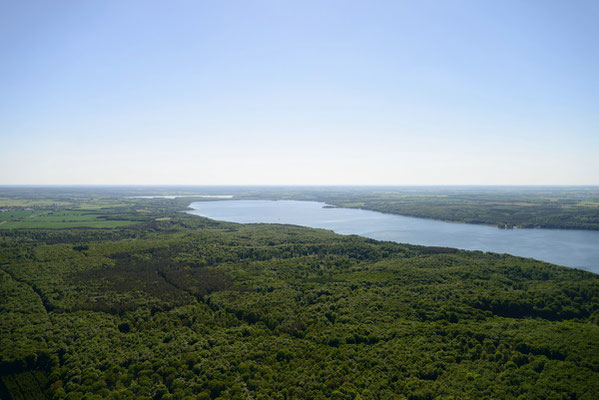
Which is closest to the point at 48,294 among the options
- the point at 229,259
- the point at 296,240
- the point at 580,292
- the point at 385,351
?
the point at 229,259

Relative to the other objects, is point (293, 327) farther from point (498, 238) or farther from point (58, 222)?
point (58, 222)

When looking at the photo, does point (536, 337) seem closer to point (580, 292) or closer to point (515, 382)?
point (515, 382)

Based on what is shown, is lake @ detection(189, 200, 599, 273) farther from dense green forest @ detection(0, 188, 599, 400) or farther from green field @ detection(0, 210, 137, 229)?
green field @ detection(0, 210, 137, 229)

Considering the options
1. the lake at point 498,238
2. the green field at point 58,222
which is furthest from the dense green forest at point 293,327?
the green field at point 58,222

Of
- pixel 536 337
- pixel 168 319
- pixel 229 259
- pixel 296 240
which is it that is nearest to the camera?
pixel 536 337

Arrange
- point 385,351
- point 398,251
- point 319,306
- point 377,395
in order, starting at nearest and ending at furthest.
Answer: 1. point 377,395
2. point 385,351
3. point 319,306
4. point 398,251

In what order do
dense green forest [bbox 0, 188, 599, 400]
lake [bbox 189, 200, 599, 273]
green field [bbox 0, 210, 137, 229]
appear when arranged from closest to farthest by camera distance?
dense green forest [bbox 0, 188, 599, 400] < lake [bbox 189, 200, 599, 273] < green field [bbox 0, 210, 137, 229]

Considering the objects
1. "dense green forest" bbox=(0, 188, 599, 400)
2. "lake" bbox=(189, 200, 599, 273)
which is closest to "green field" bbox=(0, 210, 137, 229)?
"dense green forest" bbox=(0, 188, 599, 400)

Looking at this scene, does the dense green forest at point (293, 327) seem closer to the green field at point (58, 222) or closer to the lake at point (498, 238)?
the lake at point (498, 238)

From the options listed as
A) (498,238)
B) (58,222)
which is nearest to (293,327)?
(498,238)
